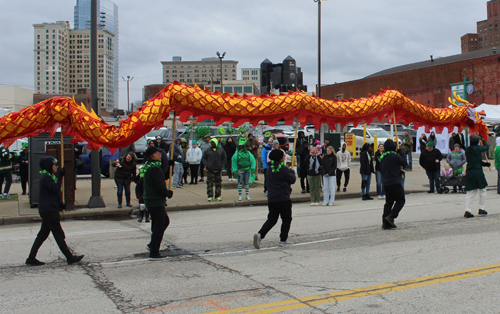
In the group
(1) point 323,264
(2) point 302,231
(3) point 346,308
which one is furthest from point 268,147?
(3) point 346,308

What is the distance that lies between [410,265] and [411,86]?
2360 inches

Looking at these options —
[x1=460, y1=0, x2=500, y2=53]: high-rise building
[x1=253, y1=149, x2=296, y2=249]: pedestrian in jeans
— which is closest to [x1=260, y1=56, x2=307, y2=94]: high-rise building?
[x1=253, y1=149, x2=296, y2=249]: pedestrian in jeans

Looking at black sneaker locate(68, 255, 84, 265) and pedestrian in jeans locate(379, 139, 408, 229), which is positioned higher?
pedestrian in jeans locate(379, 139, 408, 229)

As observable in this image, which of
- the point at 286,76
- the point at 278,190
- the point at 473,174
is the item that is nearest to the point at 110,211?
the point at 278,190

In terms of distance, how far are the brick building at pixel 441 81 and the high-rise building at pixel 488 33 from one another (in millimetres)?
82070

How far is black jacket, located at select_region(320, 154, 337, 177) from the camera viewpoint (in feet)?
44.2

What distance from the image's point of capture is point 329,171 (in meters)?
13.5

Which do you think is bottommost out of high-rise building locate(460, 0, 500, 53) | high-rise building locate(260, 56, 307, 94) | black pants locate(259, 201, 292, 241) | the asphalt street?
the asphalt street

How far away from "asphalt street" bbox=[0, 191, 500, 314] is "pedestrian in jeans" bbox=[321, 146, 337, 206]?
3262 mm

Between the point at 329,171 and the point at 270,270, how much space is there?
757 cm

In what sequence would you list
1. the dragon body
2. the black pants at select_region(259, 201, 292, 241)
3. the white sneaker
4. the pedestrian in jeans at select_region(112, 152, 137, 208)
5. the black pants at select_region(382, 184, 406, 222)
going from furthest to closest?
1. the pedestrian in jeans at select_region(112, 152, 137, 208)
2. the black pants at select_region(382, 184, 406, 222)
3. the dragon body
4. the black pants at select_region(259, 201, 292, 241)
5. the white sneaker

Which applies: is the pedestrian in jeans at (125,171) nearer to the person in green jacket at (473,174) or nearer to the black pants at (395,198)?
the black pants at (395,198)

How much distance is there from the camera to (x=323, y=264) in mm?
6590

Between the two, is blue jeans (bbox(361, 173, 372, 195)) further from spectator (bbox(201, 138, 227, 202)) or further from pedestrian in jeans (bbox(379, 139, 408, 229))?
pedestrian in jeans (bbox(379, 139, 408, 229))
